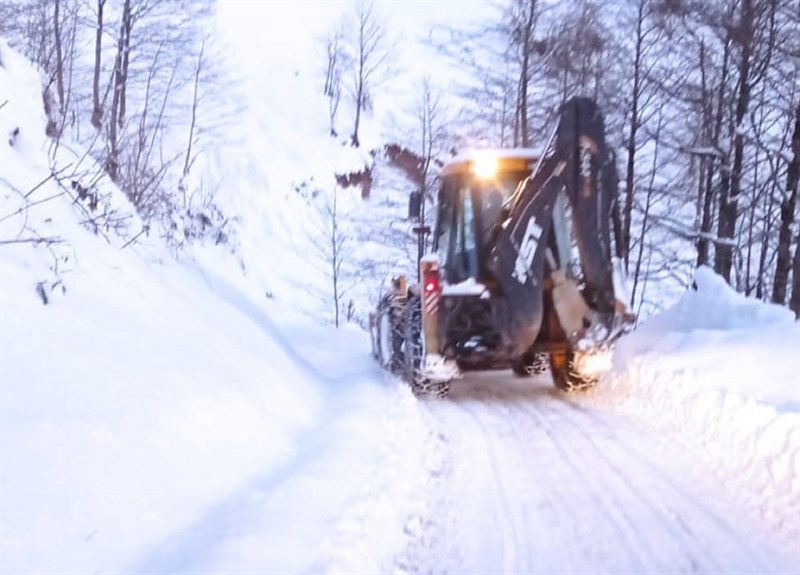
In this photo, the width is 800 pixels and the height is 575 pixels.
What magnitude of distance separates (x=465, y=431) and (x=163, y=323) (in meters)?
3.26

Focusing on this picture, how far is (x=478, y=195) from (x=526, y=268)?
5.21 ft

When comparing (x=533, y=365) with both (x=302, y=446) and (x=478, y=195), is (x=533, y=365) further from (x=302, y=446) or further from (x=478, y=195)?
(x=302, y=446)

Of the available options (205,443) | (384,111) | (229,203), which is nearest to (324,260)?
(229,203)

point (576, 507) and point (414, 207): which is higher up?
point (414, 207)

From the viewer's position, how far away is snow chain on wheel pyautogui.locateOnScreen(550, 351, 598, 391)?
36.6 ft

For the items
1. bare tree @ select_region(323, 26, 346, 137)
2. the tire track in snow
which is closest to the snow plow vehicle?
Answer: the tire track in snow

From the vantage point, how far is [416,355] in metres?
11.3

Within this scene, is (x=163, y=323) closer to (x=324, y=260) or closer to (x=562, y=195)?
(x=562, y=195)

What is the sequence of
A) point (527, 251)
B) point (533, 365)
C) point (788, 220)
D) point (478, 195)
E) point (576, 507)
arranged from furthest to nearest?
1. point (788, 220)
2. point (533, 365)
3. point (478, 195)
4. point (527, 251)
5. point (576, 507)

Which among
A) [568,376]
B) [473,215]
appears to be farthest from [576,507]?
[473,215]

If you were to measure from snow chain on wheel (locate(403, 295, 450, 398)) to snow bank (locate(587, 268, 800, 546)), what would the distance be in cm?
198

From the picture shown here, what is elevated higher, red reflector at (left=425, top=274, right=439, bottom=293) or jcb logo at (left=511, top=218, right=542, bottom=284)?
jcb logo at (left=511, top=218, right=542, bottom=284)

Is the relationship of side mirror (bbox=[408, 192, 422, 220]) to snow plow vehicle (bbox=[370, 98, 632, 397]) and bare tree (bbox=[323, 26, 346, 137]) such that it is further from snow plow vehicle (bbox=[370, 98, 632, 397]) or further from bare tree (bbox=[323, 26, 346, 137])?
bare tree (bbox=[323, 26, 346, 137])

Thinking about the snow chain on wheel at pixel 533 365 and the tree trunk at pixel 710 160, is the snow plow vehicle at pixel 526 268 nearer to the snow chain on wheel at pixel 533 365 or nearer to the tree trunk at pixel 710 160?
the snow chain on wheel at pixel 533 365
